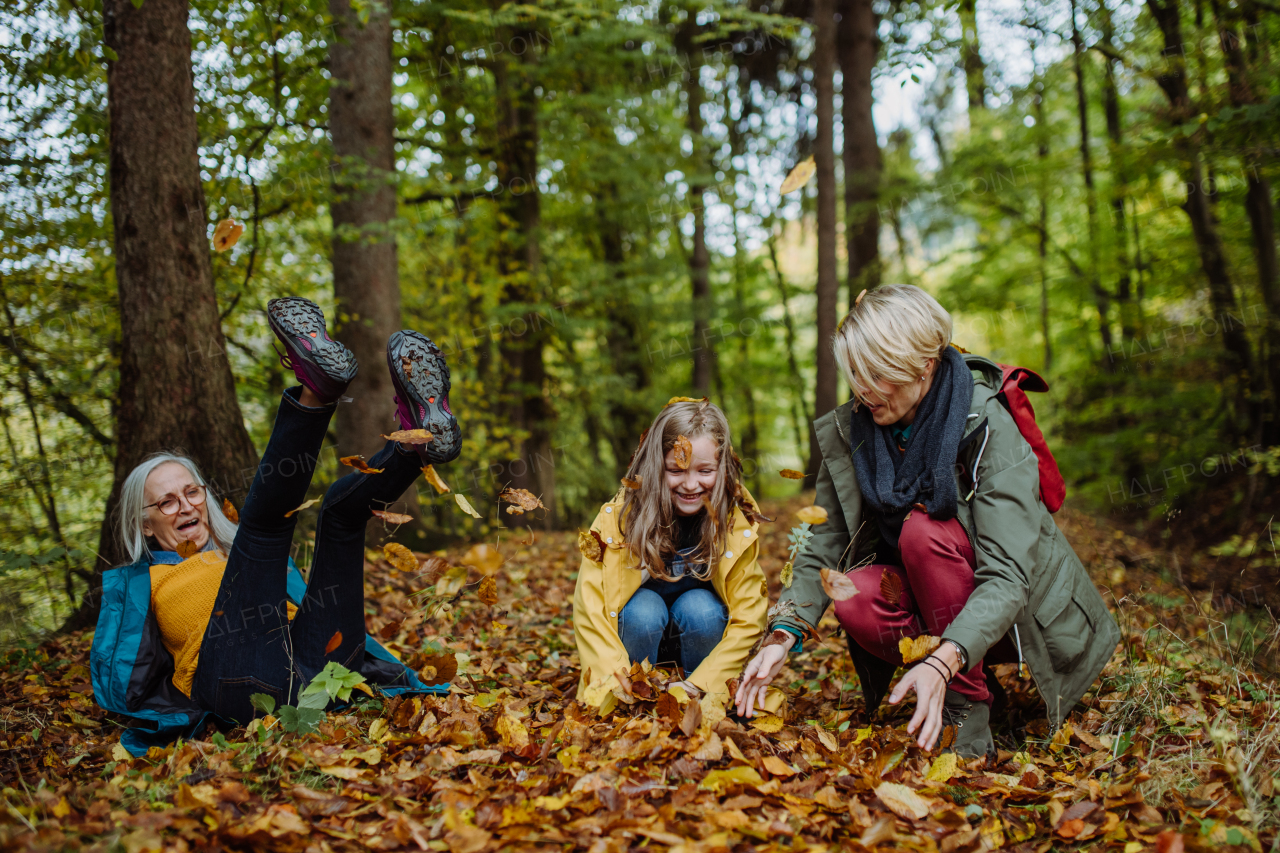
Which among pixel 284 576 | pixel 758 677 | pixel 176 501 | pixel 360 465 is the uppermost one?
pixel 360 465

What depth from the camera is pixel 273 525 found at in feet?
7.60

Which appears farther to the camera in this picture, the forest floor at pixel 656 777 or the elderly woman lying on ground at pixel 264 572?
the elderly woman lying on ground at pixel 264 572

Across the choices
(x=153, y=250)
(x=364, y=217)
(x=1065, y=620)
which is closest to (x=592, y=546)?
(x=1065, y=620)

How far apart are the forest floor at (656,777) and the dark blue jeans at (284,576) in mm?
184

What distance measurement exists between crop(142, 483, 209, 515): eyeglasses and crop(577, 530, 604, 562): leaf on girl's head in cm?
139

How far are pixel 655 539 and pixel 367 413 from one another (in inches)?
151

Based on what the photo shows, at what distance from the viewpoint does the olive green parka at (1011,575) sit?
2082 mm

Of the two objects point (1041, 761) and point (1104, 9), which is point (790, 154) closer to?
point (1104, 9)

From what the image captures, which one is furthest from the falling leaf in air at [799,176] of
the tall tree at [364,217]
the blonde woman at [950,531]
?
the tall tree at [364,217]

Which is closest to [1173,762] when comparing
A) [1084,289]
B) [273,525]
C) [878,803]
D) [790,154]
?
[878,803]

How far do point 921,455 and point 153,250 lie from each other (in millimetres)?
3561

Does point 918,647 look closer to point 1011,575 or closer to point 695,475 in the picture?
point 1011,575

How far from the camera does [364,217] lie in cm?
582

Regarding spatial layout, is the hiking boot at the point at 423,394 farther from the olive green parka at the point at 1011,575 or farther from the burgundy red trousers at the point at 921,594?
the burgundy red trousers at the point at 921,594
